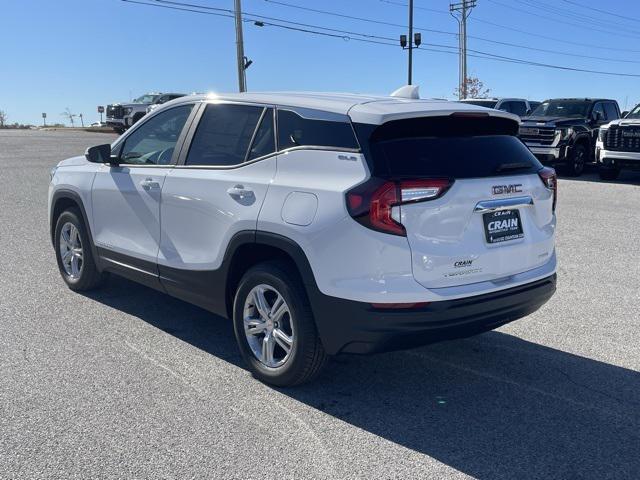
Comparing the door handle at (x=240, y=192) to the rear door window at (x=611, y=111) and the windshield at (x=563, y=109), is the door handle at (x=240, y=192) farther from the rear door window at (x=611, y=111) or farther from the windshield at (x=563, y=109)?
the rear door window at (x=611, y=111)

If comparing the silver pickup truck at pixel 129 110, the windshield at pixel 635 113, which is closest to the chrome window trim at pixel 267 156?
the windshield at pixel 635 113

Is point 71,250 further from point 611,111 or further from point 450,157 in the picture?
point 611,111

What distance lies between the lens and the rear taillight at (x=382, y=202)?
139 inches

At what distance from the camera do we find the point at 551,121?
16797 mm

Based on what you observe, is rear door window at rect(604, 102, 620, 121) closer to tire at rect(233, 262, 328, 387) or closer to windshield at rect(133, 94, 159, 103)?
tire at rect(233, 262, 328, 387)

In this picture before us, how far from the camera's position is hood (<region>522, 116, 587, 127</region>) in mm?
16719

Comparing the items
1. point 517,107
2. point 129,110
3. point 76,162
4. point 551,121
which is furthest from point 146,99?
point 76,162

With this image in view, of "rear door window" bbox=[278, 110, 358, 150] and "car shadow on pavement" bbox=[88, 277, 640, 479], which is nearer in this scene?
"car shadow on pavement" bbox=[88, 277, 640, 479]

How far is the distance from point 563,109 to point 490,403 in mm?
15880

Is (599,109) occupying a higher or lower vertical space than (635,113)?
higher

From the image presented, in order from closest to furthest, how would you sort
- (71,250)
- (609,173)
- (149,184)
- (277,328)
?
(277,328), (149,184), (71,250), (609,173)

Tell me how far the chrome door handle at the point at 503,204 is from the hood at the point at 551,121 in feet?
44.5

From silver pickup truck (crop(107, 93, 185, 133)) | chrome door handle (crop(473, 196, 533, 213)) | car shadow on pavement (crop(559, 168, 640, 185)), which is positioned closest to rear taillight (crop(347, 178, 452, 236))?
chrome door handle (crop(473, 196, 533, 213))

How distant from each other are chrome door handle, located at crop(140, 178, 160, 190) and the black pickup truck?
42.0ft
